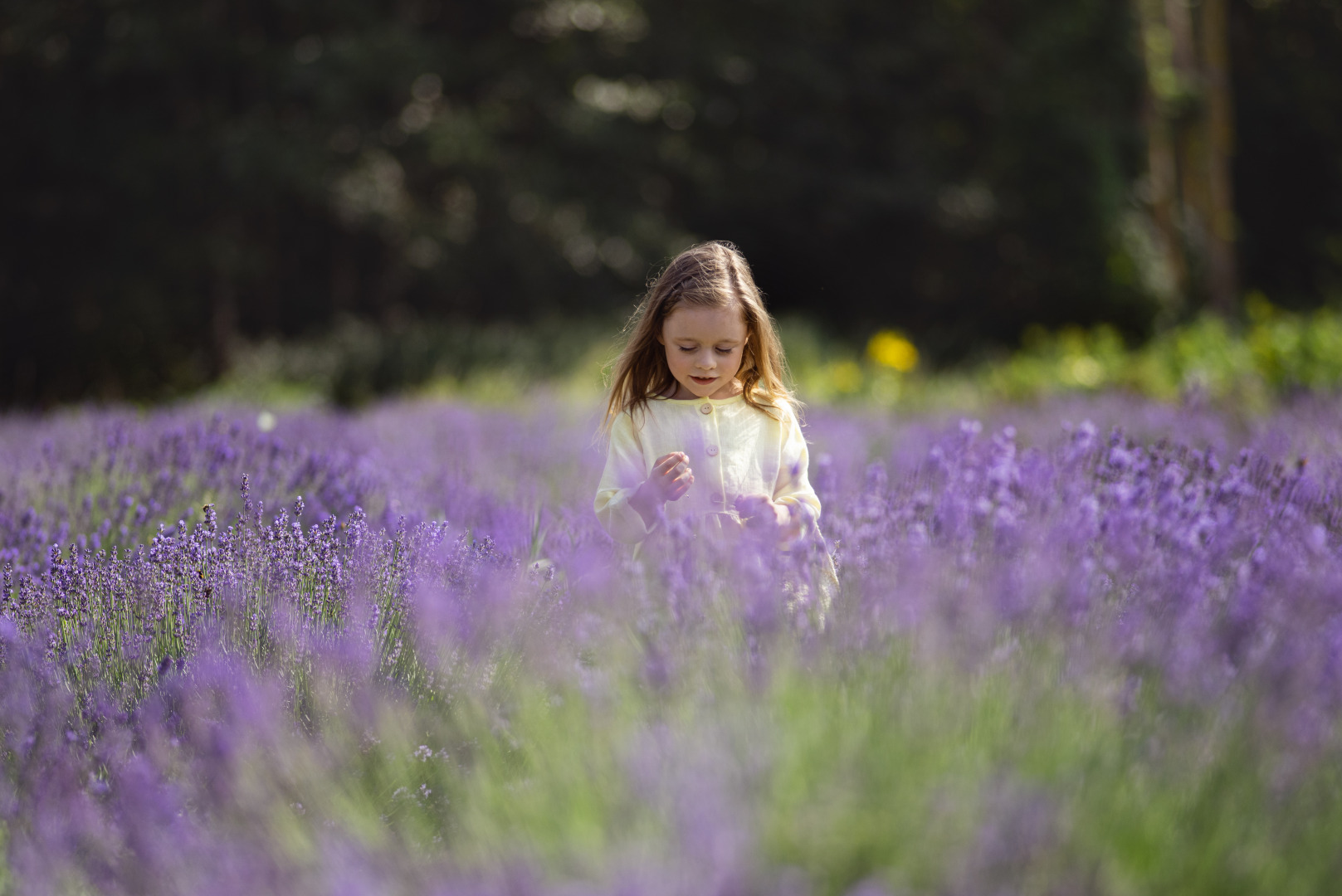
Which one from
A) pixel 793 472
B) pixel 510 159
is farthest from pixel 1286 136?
pixel 793 472

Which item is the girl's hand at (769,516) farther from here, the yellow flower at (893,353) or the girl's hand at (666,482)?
the yellow flower at (893,353)

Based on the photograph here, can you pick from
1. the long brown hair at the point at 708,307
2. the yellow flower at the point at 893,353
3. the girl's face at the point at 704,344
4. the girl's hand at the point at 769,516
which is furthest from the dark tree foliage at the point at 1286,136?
the girl's hand at the point at 769,516

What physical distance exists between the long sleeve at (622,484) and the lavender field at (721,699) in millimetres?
87

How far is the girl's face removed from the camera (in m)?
2.38

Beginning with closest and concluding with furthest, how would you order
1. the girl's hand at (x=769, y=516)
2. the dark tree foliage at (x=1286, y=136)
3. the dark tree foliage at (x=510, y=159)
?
the girl's hand at (x=769, y=516), the dark tree foliage at (x=510, y=159), the dark tree foliage at (x=1286, y=136)

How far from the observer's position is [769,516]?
183 centimetres

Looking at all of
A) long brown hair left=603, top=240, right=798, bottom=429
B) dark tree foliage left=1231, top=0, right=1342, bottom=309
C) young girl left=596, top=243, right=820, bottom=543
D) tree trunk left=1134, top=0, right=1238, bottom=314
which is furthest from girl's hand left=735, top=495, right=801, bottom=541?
dark tree foliage left=1231, top=0, right=1342, bottom=309

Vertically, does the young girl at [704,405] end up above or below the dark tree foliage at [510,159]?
below

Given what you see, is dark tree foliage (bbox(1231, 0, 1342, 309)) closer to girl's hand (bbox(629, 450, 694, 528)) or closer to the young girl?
the young girl

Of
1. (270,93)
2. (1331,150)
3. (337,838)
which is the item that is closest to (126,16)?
(270,93)

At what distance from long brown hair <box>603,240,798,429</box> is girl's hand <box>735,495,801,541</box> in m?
0.41

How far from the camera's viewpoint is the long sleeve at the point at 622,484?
2.34 m

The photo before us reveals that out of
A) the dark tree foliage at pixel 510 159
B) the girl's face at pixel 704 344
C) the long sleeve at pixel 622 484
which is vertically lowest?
the long sleeve at pixel 622 484

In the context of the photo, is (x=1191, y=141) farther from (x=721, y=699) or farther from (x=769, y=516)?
(x=721, y=699)
